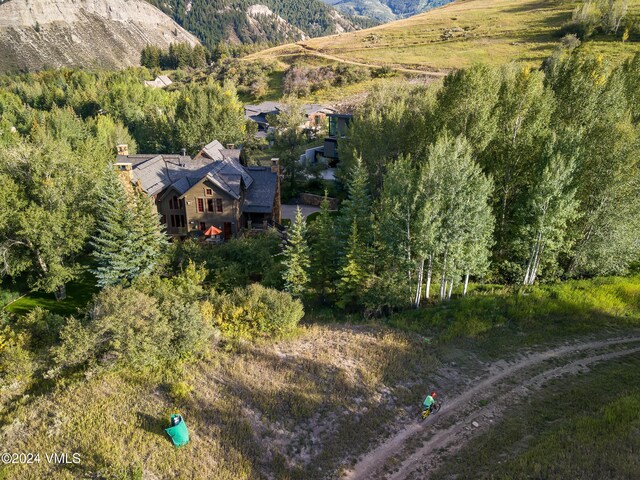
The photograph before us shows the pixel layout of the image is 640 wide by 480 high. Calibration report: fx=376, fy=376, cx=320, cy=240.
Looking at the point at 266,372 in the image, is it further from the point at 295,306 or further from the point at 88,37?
the point at 88,37

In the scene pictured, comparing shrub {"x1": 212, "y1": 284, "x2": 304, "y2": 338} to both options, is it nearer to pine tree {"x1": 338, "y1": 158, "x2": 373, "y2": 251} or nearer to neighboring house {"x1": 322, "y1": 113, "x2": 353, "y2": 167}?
pine tree {"x1": 338, "y1": 158, "x2": 373, "y2": 251}

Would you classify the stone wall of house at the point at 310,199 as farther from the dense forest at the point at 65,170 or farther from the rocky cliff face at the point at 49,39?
the rocky cliff face at the point at 49,39

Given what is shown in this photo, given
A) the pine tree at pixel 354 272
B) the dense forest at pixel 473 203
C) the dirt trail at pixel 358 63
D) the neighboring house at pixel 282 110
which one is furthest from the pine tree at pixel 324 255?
the dirt trail at pixel 358 63

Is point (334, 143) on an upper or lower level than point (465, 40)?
lower

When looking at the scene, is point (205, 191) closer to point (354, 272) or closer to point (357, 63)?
point (354, 272)

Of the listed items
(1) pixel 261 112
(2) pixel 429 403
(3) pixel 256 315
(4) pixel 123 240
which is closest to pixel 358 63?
(1) pixel 261 112
